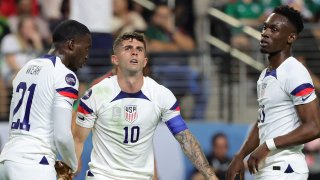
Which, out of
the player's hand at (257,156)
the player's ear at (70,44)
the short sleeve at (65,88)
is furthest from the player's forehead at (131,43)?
the player's hand at (257,156)

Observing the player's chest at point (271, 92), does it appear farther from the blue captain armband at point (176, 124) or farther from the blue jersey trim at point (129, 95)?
the blue jersey trim at point (129, 95)

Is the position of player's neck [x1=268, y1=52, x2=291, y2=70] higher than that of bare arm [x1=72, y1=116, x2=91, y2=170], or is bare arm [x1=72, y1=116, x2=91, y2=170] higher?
player's neck [x1=268, y1=52, x2=291, y2=70]

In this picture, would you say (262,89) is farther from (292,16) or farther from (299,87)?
(292,16)

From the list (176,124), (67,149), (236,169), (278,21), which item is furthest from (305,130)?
(67,149)

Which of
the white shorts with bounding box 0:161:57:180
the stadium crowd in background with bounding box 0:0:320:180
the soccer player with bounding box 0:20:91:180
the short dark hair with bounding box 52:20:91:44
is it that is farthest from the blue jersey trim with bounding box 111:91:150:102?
the stadium crowd in background with bounding box 0:0:320:180

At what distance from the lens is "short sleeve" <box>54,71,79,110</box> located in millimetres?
8148

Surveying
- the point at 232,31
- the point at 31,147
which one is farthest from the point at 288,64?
the point at 232,31

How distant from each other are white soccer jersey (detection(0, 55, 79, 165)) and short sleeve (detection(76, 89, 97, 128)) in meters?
0.42

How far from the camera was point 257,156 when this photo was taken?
8.51m

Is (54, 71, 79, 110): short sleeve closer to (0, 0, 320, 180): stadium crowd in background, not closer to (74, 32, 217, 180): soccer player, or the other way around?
(74, 32, 217, 180): soccer player

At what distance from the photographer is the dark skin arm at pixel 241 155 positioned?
29.2 feet

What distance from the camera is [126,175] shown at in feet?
28.4

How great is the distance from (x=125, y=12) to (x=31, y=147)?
7.87 meters

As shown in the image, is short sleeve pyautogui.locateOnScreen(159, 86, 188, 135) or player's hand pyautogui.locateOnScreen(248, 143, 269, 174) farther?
short sleeve pyautogui.locateOnScreen(159, 86, 188, 135)
